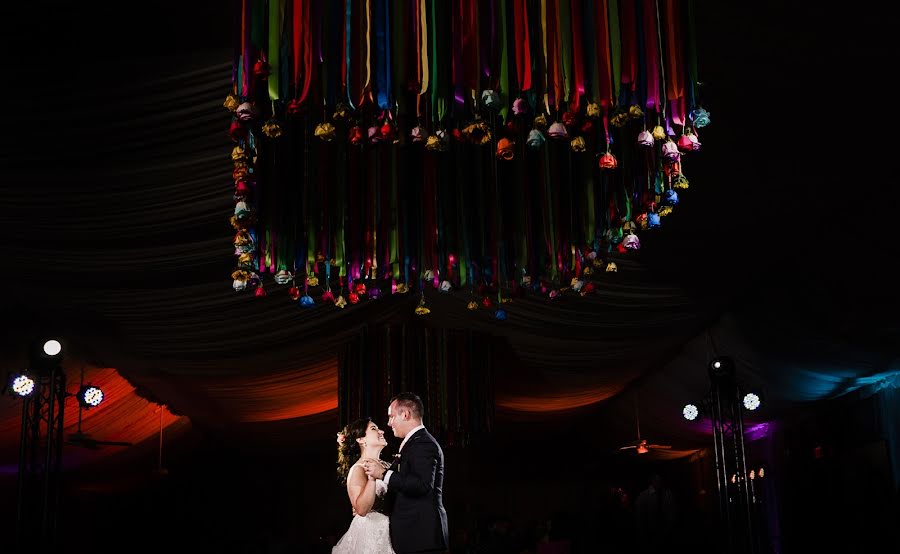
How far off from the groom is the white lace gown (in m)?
0.10

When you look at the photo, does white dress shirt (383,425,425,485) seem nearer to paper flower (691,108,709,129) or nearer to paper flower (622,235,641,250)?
paper flower (691,108,709,129)

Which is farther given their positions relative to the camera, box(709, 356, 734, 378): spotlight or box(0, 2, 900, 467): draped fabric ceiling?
box(709, 356, 734, 378): spotlight

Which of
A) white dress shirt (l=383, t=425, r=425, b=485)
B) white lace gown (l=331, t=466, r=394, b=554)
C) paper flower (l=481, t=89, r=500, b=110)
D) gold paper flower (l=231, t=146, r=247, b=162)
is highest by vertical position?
gold paper flower (l=231, t=146, r=247, b=162)

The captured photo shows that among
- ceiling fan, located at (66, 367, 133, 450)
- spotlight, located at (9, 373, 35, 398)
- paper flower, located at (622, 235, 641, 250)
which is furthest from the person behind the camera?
ceiling fan, located at (66, 367, 133, 450)

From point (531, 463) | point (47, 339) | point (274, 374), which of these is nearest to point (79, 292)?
point (47, 339)

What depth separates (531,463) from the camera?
60.4ft

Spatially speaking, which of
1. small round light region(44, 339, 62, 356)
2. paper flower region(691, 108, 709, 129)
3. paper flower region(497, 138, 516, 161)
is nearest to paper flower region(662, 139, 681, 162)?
paper flower region(691, 108, 709, 129)

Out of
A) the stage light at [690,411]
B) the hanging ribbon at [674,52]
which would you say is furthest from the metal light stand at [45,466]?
the stage light at [690,411]

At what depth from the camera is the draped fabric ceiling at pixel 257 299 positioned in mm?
5371

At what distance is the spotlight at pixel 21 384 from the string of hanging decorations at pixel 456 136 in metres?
2.25

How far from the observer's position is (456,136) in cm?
459

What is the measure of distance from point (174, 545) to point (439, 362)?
902 cm

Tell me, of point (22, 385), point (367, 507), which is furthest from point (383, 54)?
point (22, 385)

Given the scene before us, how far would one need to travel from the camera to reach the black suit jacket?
4293mm
